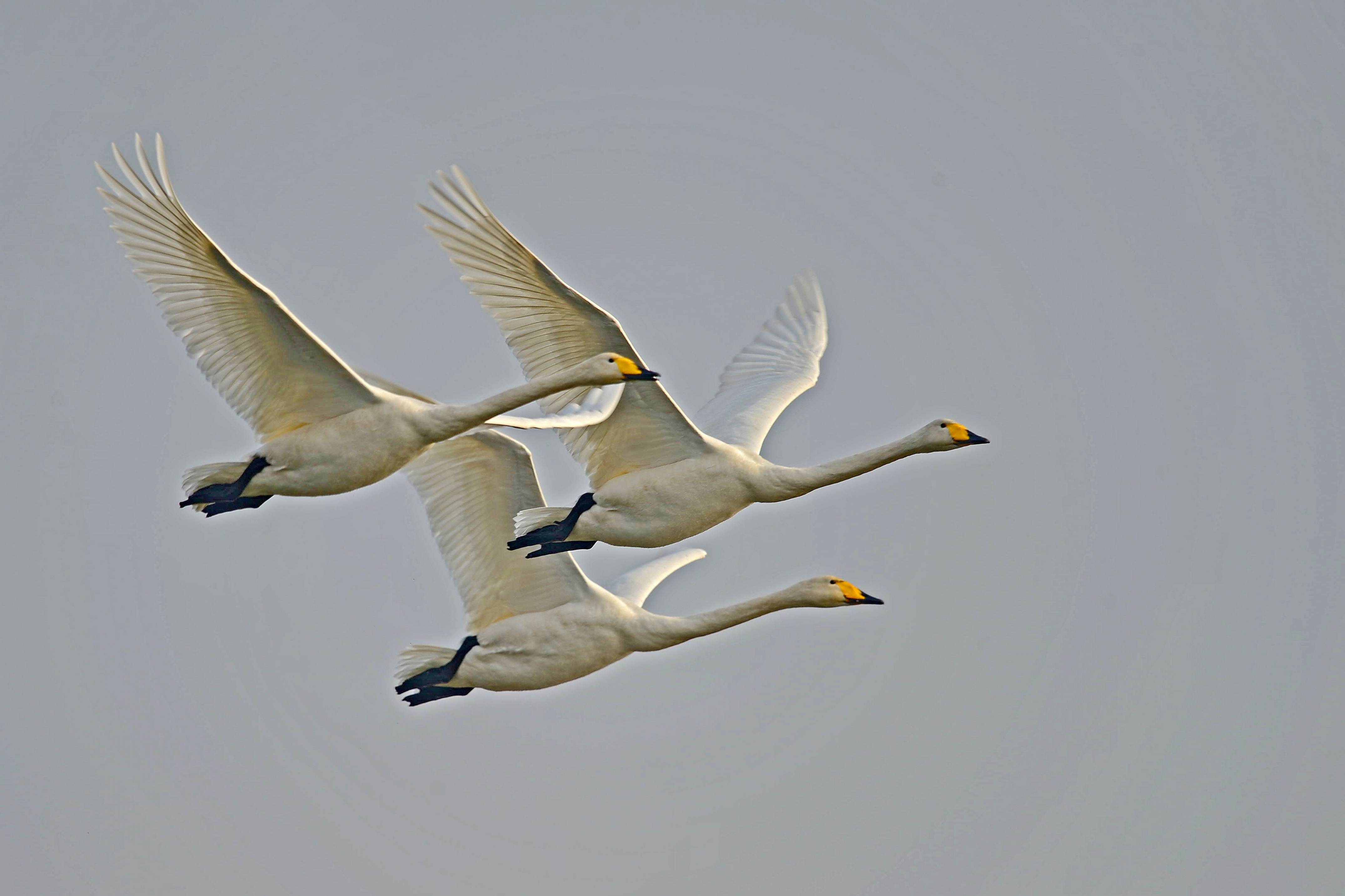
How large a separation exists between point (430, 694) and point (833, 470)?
548 cm

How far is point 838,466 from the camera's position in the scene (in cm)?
2578

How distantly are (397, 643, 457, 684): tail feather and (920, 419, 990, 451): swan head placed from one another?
612 cm

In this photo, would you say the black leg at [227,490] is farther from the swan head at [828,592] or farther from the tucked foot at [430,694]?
the swan head at [828,592]

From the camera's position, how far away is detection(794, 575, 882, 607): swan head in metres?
25.6

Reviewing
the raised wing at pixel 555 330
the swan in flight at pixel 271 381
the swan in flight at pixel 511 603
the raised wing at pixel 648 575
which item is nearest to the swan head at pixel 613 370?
the swan in flight at pixel 271 381

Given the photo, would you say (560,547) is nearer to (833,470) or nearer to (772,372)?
(833,470)

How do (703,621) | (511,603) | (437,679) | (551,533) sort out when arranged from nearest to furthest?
(703,621)
(551,533)
(437,679)
(511,603)

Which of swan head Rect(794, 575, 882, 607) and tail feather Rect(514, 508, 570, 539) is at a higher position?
tail feather Rect(514, 508, 570, 539)

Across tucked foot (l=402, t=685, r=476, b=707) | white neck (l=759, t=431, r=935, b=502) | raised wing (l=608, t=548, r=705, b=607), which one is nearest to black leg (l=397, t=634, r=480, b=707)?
tucked foot (l=402, t=685, r=476, b=707)

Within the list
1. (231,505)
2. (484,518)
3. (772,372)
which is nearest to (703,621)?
(484,518)

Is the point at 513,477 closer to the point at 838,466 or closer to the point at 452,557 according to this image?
the point at 452,557

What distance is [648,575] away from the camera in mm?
30062

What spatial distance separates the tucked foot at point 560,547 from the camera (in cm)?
2552

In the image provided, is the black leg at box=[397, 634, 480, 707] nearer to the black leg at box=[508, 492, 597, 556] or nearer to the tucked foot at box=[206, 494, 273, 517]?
the black leg at box=[508, 492, 597, 556]
